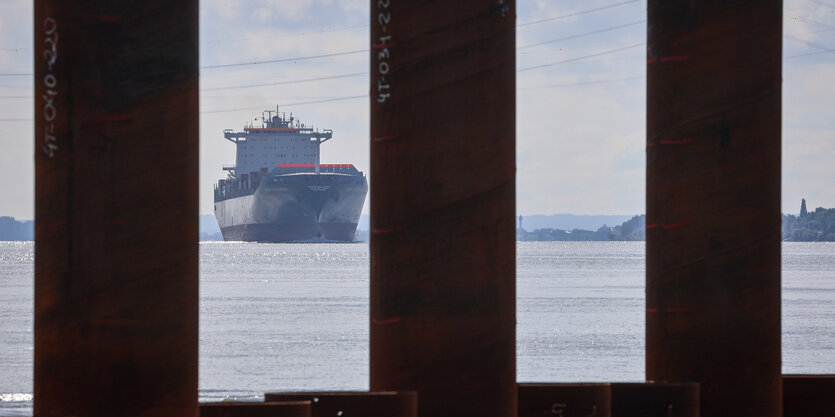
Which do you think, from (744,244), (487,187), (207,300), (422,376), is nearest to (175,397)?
(422,376)

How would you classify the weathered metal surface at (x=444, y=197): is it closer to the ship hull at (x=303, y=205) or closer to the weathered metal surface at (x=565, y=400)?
the weathered metal surface at (x=565, y=400)

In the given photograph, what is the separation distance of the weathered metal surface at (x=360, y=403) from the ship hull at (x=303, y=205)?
566 ft

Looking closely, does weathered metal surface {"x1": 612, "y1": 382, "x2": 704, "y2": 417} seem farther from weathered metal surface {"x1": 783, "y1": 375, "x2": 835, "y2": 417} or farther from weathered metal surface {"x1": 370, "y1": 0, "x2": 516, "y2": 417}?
weathered metal surface {"x1": 783, "y1": 375, "x2": 835, "y2": 417}

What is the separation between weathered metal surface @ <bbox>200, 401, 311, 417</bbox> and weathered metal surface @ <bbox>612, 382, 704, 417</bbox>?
2469 mm

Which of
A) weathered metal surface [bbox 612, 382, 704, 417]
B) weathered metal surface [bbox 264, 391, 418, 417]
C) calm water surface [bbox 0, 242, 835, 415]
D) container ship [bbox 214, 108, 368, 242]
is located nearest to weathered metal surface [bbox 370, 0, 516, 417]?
weathered metal surface [bbox 264, 391, 418, 417]

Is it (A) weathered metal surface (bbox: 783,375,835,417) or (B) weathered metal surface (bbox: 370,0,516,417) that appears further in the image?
(A) weathered metal surface (bbox: 783,375,835,417)

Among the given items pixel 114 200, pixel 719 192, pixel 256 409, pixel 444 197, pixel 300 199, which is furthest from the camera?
pixel 300 199

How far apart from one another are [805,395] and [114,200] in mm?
5966

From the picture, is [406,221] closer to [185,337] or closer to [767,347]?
[185,337]

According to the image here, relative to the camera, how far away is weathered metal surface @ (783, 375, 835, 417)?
1119cm

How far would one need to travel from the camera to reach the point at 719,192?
10.4m

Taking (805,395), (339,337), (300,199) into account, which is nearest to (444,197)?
(805,395)

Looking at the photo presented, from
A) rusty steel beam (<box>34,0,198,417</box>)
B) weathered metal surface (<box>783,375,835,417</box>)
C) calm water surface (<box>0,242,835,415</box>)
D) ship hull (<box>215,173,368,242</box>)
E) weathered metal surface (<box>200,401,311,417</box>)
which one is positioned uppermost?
ship hull (<box>215,173,368,242</box>)

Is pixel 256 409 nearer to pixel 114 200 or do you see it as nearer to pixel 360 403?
pixel 360 403
